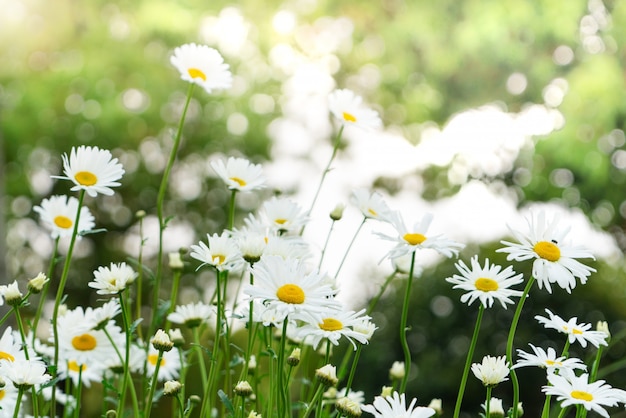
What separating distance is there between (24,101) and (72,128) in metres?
0.38

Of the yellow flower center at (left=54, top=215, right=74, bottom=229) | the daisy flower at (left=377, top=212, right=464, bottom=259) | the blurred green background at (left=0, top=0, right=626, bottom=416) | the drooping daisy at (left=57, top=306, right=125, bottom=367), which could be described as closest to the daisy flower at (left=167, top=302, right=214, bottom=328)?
the drooping daisy at (left=57, top=306, right=125, bottom=367)

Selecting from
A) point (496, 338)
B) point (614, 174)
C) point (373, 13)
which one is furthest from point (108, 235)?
point (614, 174)

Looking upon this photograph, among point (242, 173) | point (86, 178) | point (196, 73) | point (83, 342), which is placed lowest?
point (83, 342)

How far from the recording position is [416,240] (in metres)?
0.93

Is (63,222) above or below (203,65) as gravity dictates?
below

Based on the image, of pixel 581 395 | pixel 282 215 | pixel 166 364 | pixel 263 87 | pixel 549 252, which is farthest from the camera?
pixel 263 87

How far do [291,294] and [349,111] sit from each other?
541 millimetres

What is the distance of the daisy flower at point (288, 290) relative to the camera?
755mm

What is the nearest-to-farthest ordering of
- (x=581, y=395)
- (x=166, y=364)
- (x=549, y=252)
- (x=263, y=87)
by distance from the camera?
(x=581, y=395) < (x=549, y=252) < (x=166, y=364) < (x=263, y=87)

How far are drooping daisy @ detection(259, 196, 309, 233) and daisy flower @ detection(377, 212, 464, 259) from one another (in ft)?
0.46

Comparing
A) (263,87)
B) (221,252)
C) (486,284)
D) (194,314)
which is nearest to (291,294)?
(221,252)

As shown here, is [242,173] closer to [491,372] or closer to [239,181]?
[239,181]

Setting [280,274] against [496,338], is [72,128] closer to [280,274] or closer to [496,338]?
[496,338]

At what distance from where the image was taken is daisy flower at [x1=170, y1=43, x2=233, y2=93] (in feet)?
3.62
